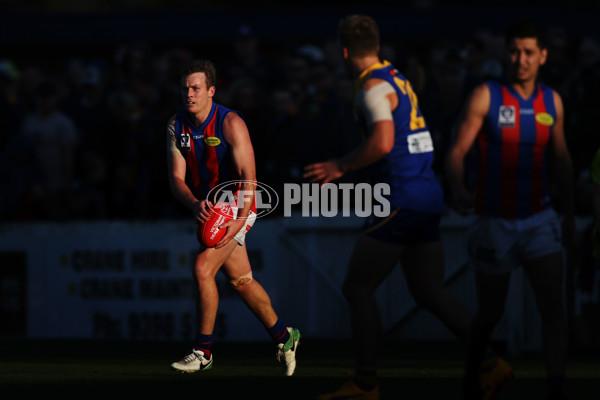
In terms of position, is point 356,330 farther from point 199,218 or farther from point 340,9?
point 340,9

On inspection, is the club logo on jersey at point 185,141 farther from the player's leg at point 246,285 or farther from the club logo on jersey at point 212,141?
the player's leg at point 246,285

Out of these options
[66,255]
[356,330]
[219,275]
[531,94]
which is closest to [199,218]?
[356,330]

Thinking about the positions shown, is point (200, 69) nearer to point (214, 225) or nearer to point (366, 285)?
point (214, 225)

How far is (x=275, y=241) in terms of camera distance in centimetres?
1404

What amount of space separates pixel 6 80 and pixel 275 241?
612 cm

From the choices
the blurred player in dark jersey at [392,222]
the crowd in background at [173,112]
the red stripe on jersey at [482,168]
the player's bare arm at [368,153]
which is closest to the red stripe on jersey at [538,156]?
the red stripe on jersey at [482,168]

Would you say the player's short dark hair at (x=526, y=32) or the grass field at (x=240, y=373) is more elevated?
the player's short dark hair at (x=526, y=32)

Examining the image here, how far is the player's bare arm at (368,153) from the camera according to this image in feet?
23.4

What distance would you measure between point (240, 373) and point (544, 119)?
3651mm

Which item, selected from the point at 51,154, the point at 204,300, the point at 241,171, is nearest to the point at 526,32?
the point at 241,171

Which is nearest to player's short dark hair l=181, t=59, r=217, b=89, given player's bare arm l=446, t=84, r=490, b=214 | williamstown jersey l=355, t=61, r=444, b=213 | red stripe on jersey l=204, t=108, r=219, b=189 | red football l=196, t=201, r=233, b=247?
red stripe on jersey l=204, t=108, r=219, b=189

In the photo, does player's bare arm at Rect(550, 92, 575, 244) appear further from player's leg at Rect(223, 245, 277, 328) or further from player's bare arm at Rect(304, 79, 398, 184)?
player's leg at Rect(223, 245, 277, 328)

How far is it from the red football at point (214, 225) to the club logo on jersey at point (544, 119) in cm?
285

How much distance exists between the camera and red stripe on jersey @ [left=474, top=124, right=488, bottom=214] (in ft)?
23.7
